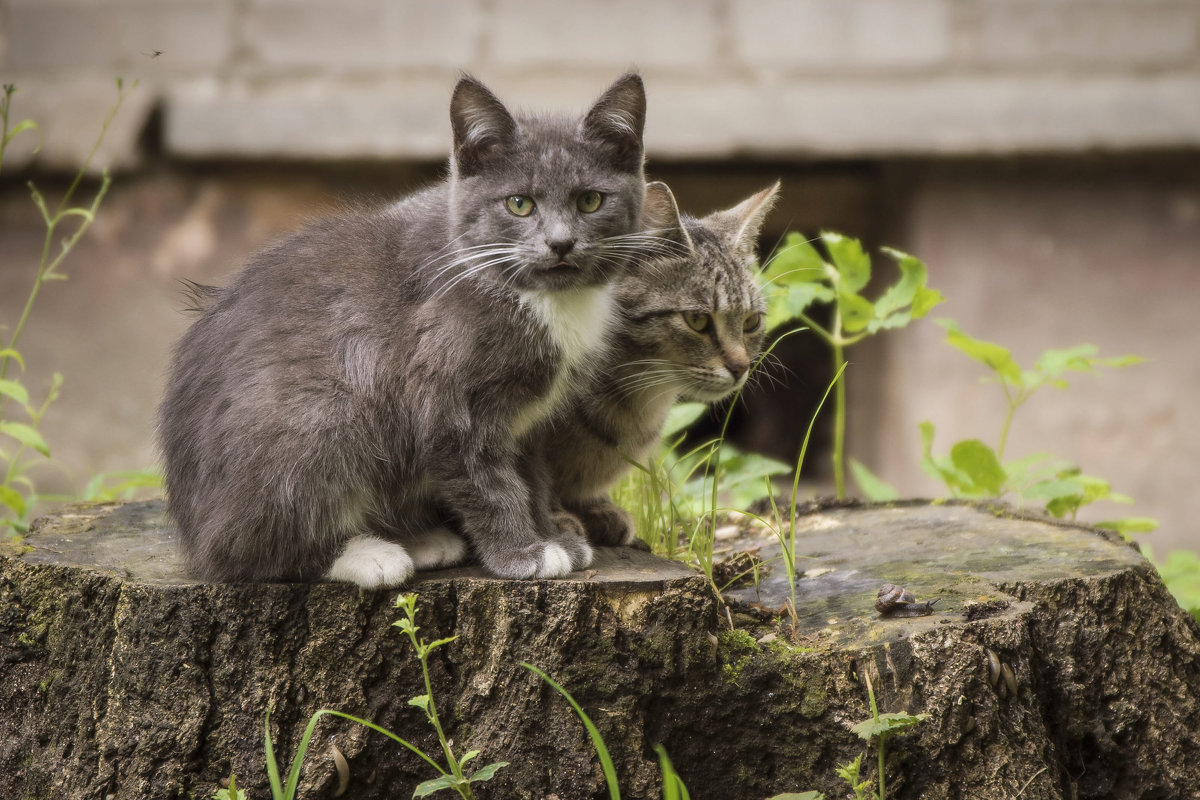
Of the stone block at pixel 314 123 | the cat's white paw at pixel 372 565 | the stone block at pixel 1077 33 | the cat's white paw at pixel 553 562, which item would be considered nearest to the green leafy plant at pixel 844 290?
the cat's white paw at pixel 553 562

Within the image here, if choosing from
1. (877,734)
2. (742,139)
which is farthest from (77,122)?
(877,734)

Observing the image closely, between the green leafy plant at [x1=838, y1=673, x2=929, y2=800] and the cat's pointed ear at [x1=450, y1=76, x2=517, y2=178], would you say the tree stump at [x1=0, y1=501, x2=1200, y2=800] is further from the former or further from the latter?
the cat's pointed ear at [x1=450, y1=76, x2=517, y2=178]

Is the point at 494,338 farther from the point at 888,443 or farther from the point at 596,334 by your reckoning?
the point at 888,443

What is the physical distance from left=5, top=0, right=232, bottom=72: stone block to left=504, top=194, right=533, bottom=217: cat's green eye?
2858 millimetres

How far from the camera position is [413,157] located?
173 inches

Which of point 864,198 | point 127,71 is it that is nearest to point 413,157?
point 127,71

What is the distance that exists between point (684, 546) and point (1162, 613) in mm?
Answer: 1006

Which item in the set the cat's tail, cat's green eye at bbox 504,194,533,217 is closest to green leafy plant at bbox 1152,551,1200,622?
cat's green eye at bbox 504,194,533,217

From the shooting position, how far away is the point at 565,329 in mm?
2133

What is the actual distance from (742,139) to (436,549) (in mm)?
2712

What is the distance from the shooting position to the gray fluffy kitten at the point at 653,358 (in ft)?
7.73

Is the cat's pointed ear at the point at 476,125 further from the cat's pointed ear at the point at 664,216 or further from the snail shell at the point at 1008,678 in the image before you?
the snail shell at the point at 1008,678

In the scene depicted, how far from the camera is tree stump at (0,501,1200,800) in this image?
1.92 meters

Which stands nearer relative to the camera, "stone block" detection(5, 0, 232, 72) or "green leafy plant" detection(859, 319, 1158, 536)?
"green leafy plant" detection(859, 319, 1158, 536)
